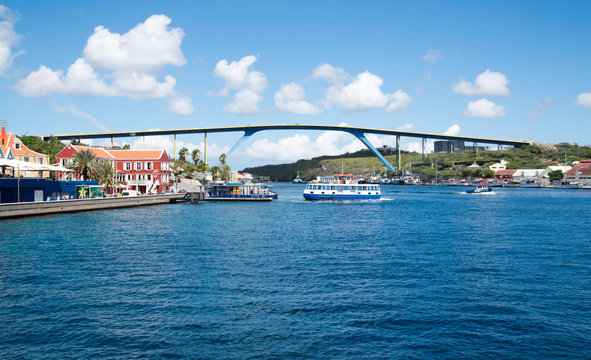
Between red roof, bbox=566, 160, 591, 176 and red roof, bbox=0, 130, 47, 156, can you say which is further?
red roof, bbox=566, 160, 591, 176

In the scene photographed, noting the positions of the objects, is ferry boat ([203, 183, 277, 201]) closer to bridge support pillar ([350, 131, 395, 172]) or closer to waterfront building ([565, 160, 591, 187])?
bridge support pillar ([350, 131, 395, 172])

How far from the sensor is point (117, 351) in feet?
45.7

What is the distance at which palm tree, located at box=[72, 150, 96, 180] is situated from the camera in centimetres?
6906

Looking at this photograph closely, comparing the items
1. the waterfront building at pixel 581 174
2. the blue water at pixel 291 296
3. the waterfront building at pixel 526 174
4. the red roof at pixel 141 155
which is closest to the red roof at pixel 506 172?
the waterfront building at pixel 526 174

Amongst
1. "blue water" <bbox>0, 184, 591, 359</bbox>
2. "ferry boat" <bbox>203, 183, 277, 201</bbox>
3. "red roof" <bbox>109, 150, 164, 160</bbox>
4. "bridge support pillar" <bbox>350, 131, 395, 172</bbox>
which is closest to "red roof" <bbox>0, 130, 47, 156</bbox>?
"red roof" <bbox>109, 150, 164, 160</bbox>

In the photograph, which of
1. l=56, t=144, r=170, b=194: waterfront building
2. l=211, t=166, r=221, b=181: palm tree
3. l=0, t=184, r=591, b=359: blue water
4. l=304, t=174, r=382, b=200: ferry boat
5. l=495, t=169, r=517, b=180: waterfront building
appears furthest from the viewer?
l=495, t=169, r=517, b=180: waterfront building

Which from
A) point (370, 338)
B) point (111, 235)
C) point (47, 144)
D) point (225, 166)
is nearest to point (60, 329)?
point (370, 338)

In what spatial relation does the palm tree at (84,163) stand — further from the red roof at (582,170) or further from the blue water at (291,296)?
the red roof at (582,170)

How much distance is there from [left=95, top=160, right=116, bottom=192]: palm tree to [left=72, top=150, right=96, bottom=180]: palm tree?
3.18ft

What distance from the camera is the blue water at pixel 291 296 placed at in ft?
47.9

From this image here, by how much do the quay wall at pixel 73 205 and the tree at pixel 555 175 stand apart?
14951cm

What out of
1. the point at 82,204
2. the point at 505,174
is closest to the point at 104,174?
the point at 82,204

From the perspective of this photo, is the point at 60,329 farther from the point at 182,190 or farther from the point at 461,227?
the point at 182,190

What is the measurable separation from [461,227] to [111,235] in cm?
3344
